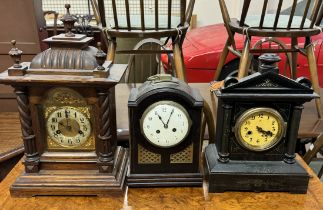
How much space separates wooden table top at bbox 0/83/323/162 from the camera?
169 cm

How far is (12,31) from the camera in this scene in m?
2.21

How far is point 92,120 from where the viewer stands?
1.07m

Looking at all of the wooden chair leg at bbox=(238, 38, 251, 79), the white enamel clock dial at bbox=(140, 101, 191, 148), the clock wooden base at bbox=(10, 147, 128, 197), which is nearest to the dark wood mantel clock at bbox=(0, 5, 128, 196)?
the clock wooden base at bbox=(10, 147, 128, 197)

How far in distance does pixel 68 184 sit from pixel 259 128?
0.66 metres

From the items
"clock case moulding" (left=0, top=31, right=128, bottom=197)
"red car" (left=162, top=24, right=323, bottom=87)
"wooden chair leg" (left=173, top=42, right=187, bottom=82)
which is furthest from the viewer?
"red car" (left=162, top=24, right=323, bottom=87)

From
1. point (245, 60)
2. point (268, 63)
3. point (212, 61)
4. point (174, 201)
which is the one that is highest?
point (268, 63)

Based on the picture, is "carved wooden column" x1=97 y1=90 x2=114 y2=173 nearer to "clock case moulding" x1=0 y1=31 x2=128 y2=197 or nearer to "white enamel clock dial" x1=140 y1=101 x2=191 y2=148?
"clock case moulding" x1=0 y1=31 x2=128 y2=197

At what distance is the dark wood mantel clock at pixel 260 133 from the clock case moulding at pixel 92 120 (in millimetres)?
350

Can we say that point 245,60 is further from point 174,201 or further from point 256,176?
point 174,201

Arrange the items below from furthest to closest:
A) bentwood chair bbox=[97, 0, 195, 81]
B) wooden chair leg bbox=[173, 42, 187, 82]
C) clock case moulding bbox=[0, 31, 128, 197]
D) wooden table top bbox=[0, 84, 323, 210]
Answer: wooden chair leg bbox=[173, 42, 187, 82]
bentwood chair bbox=[97, 0, 195, 81]
wooden table top bbox=[0, 84, 323, 210]
clock case moulding bbox=[0, 31, 128, 197]

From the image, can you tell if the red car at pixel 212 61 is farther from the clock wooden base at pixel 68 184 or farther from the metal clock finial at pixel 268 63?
the clock wooden base at pixel 68 184

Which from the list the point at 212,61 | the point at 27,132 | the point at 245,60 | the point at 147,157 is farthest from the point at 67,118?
the point at 212,61

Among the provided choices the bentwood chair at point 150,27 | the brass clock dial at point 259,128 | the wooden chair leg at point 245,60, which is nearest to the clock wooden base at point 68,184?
the brass clock dial at point 259,128

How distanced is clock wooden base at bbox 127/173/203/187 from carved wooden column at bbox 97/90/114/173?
98 mm
